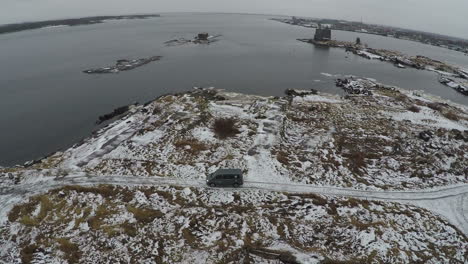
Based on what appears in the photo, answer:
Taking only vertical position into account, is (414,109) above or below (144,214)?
above

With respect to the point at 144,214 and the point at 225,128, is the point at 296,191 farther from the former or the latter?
the point at 225,128

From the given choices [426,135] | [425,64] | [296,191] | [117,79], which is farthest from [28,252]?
[425,64]

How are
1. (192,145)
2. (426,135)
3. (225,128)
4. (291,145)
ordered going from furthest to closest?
1. (225,128)
2. (426,135)
3. (291,145)
4. (192,145)

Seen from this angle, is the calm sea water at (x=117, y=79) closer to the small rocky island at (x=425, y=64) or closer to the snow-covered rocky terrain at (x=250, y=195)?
the small rocky island at (x=425, y=64)

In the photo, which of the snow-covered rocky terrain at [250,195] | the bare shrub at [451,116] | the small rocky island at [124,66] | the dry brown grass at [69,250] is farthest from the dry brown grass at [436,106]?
the small rocky island at [124,66]

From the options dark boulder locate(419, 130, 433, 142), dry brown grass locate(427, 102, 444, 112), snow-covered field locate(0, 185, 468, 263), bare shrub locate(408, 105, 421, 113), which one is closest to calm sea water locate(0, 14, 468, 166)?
dry brown grass locate(427, 102, 444, 112)

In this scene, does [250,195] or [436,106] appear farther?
[436,106]

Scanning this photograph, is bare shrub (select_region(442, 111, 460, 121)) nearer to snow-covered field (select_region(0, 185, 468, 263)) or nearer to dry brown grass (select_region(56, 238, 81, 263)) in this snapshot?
snow-covered field (select_region(0, 185, 468, 263))
